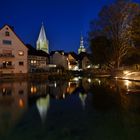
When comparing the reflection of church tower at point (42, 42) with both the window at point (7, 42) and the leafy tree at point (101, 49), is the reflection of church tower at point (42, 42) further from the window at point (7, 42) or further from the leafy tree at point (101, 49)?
the leafy tree at point (101, 49)

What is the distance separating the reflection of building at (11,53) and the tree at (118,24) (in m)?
23.8

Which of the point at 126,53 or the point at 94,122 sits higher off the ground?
the point at 126,53

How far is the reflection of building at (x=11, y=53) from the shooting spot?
208 ft

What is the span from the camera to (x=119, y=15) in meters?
48.2

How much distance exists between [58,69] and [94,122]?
215 feet

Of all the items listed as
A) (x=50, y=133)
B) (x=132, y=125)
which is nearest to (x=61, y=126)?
(x=50, y=133)

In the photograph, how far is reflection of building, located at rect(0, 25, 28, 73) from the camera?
208 ft

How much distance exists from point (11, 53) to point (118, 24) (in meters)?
29.6

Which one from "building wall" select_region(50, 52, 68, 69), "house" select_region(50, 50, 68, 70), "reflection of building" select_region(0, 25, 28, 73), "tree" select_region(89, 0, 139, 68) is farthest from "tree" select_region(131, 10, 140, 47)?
"building wall" select_region(50, 52, 68, 69)

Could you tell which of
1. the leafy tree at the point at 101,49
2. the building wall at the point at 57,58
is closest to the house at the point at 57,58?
the building wall at the point at 57,58

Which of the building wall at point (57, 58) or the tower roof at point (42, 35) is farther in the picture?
the tower roof at point (42, 35)

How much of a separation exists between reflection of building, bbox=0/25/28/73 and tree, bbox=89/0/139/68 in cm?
2376

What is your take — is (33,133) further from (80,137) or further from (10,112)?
(10,112)

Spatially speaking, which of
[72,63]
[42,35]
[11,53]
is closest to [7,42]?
[11,53]
